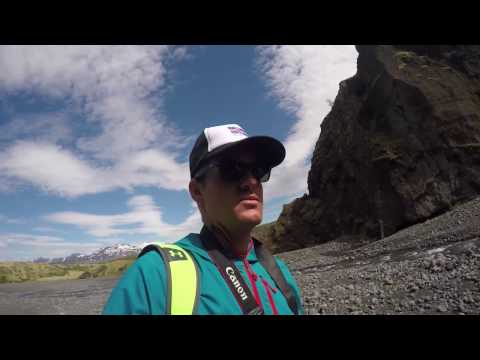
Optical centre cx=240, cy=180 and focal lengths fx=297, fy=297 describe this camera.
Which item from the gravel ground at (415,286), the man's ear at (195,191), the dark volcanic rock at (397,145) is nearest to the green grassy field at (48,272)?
the dark volcanic rock at (397,145)

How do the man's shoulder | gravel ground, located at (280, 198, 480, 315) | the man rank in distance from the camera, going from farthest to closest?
gravel ground, located at (280, 198, 480, 315) → the man → the man's shoulder

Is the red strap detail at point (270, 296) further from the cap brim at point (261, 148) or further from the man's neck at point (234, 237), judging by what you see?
the cap brim at point (261, 148)

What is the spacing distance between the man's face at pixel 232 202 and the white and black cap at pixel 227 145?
0.13m

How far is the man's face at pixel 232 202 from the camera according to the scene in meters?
2.46

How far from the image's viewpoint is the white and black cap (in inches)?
98.7

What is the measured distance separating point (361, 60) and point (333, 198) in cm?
1723

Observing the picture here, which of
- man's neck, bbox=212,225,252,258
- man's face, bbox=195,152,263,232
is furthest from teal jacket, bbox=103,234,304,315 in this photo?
man's face, bbox=195,152,263,232

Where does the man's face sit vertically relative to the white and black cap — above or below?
below

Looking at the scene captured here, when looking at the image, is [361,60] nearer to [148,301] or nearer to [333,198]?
[333,198]

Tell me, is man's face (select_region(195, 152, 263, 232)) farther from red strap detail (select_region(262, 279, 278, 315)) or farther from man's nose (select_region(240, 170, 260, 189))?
red strap detail (select_region(262, 279, 278, 315))

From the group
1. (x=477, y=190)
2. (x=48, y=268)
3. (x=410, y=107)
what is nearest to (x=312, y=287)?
(x=477, y=190)

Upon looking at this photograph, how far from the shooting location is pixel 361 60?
118 ft

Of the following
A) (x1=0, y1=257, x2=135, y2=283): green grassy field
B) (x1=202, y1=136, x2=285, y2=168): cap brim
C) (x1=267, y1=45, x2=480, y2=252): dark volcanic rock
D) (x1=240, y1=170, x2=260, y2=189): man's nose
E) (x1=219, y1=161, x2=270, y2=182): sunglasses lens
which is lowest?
(x1=0, y1=257, x2=135, y2=283): green grassy field
